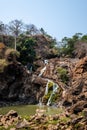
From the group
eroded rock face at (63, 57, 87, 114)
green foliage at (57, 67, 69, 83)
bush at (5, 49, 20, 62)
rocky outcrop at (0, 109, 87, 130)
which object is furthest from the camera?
green foliage at (57, 67, 69, 83)

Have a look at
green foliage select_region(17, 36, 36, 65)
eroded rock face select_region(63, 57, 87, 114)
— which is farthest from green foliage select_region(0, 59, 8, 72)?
eroded rock face select_region(63, 57, 87, 114)

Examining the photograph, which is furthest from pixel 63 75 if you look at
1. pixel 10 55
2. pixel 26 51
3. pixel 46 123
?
pixel 46 123

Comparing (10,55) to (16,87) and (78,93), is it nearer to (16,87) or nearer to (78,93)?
(16,87)

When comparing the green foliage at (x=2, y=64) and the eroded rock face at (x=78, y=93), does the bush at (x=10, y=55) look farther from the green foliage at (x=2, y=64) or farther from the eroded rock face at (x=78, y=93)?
the eroded rock face at (x=78, y=93)

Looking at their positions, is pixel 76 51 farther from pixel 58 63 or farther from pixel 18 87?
pixel 18 87

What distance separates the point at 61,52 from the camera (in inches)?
2763

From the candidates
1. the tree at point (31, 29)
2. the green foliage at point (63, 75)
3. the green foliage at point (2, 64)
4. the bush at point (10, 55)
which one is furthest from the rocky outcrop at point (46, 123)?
the tree at point (31, 29)

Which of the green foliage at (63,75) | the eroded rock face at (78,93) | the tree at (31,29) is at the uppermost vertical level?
the tree at (31,29)

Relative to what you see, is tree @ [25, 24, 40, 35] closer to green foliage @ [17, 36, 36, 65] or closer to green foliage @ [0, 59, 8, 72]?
green foliage @ [17, 36, 36, 65]

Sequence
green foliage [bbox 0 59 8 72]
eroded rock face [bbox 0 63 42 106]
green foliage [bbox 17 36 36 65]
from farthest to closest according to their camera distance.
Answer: green foliage [bbox 17 36 36 65], green foliage [bbox 0 59 8 72], eroded rock face [bbox 0 63 42 106]

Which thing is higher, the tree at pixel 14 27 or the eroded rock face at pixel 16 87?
the tree at pixel 14 27

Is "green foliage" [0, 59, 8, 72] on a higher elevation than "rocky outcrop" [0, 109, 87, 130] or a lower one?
higher

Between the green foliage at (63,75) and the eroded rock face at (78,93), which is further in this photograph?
the green foliage at (63,75)

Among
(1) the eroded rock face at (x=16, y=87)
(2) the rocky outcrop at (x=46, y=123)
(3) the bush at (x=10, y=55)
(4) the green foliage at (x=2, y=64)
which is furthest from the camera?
(3) the bush at (x=10, y=55)
